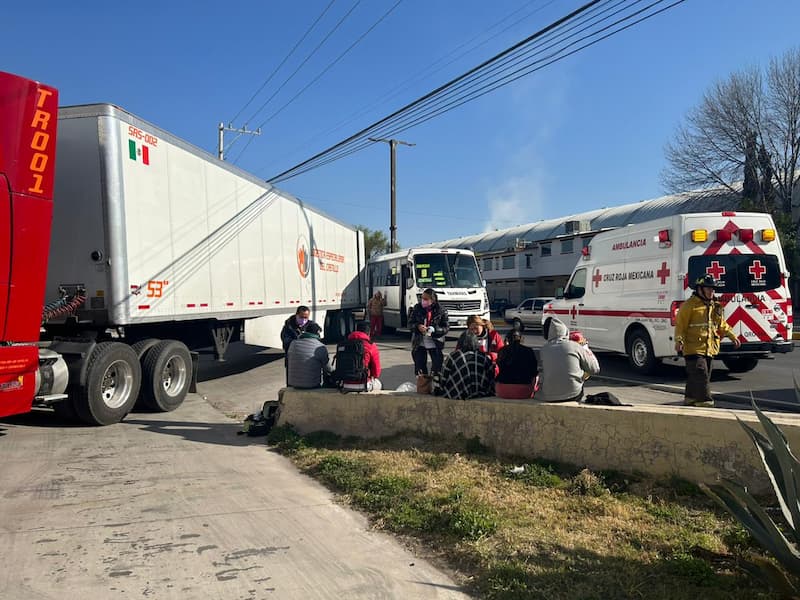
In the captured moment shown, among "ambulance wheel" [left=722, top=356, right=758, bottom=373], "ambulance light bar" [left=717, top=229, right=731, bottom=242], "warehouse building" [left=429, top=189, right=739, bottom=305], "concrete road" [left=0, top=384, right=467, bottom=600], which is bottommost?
"concrete road" [left=0, top=384, right=467, bottom=600]

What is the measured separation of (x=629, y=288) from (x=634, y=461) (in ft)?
21.2

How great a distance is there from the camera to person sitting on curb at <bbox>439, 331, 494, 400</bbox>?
5.81 m

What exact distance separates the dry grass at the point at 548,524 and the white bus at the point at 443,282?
483 inches

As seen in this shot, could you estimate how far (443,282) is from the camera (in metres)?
18.3

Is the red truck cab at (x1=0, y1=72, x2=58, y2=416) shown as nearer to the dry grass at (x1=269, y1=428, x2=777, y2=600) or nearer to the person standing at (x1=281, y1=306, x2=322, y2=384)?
the dry grass at (x1=269, y1=428, x2=777, y2=600)

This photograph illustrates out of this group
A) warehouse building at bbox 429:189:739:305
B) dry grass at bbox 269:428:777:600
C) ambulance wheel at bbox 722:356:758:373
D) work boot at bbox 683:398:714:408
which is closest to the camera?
dry grass at bbox 269:428:777:600

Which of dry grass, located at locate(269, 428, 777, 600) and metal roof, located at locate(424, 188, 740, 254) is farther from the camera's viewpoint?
metal roof, located at locate(424, 188, 740, 254)

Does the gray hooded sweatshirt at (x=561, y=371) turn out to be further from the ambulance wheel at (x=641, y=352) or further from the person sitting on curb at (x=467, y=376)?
the ambulance wheel at (x=641, y=352)

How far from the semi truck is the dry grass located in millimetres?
3288

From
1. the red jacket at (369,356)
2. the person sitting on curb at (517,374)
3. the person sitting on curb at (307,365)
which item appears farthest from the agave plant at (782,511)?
the person sitting on curb at (307,365)

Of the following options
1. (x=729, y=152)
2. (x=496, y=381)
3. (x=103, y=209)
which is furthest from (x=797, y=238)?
(x=103, y=209)

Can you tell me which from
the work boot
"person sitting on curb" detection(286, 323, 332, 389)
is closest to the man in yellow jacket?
the work boot

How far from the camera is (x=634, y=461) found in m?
4.60

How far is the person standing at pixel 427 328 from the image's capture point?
891cm
